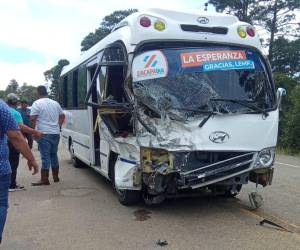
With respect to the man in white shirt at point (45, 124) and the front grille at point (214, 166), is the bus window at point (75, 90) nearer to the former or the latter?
the man in white shirt at point (45, 124)

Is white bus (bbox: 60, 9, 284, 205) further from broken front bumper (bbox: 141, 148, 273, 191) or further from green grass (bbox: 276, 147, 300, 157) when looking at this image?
green grass (bbox: 276, 147, 300, 157)

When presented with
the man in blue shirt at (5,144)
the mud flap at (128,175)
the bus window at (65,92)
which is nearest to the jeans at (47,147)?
the mud flap at (128,175)

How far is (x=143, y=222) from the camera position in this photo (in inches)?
248

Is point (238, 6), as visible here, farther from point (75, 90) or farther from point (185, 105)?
point (185, 105)

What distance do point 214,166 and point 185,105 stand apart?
92 centimetres

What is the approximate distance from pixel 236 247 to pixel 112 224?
1831 millimetres

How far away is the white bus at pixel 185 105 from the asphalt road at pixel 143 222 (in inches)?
14.6

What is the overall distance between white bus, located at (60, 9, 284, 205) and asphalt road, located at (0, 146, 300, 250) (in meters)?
0.37

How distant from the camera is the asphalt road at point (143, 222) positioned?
17.7 feet

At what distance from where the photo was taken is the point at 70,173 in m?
11.2

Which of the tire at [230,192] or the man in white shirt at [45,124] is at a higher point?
the man in white shirt at [45,124]

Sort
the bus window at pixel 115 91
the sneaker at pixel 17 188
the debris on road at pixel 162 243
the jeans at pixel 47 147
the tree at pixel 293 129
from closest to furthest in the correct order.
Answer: the debris on road at pixel 162 243, the bus window at pixel 115 91, the sneaker at pixel 17 188, the jeans at pixel 47 147, the tree at pixel 293 129

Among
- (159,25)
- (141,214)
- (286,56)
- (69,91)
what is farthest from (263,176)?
(286,56)

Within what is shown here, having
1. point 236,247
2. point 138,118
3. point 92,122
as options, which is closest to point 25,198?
point 92,122
